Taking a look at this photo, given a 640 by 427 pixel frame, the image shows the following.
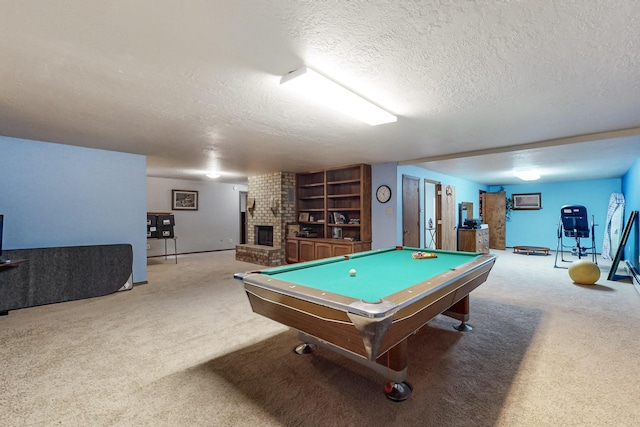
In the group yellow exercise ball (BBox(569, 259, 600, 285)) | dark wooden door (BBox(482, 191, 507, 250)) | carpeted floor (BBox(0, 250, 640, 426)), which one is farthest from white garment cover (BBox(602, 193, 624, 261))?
carpeted floor (BBox(0, 250, 640, 426))

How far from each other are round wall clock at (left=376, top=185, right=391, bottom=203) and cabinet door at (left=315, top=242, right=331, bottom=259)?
1435 millimetres

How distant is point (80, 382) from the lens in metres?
2.07

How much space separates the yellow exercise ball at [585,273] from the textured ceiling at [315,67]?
6.49 feet

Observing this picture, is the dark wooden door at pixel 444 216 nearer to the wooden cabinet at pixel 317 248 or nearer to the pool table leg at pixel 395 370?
the wooden cabinet at pixel 317 248

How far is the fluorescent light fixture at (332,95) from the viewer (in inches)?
81.9

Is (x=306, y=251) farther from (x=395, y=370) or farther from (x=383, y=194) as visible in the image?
(x=395, y=370)

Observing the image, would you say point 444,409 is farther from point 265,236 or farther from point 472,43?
point 265,236

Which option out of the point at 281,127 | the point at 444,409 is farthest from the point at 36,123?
the point at 444,409

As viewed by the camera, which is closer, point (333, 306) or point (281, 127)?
point (333, 306)

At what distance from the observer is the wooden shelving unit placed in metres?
6.04

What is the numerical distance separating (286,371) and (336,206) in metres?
4.85

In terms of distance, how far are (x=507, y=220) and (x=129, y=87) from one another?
1062 centimetres

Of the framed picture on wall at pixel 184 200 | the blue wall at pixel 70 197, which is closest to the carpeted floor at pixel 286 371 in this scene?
the blue wall at pixel 70 197

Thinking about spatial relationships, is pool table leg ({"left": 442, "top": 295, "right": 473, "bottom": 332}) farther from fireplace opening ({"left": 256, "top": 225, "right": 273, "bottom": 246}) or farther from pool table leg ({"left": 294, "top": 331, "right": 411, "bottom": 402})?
fireplace opening ({"left": 256, "top": 225, "right": 273, "bottom": 246})
